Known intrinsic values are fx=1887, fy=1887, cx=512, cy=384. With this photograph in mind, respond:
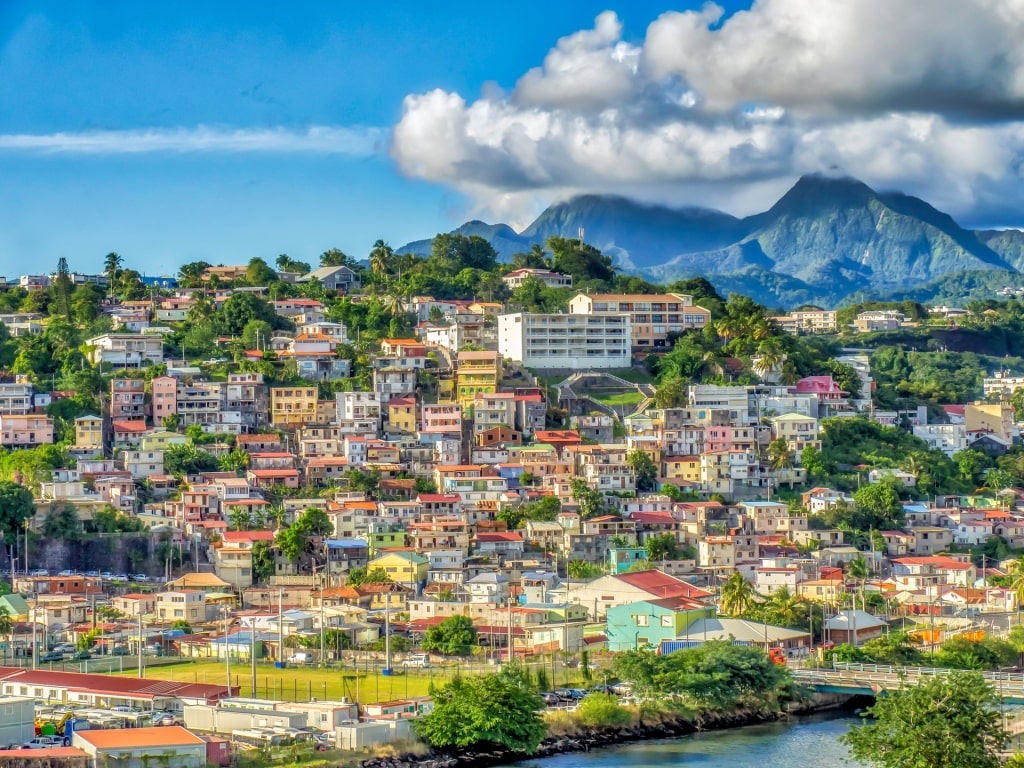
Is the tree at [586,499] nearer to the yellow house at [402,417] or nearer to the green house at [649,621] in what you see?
the yellow house at [402,417]

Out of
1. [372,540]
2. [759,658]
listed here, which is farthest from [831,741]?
[372,540]

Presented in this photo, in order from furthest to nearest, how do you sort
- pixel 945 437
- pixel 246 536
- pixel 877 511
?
pixel 945 437
pixel 877 511
pixel 246 536

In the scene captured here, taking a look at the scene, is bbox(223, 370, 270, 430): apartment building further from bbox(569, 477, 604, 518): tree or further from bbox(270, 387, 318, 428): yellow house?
bbox(569, 477, 604, 518): tree

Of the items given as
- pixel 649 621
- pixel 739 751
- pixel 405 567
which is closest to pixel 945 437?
pixel 405 567

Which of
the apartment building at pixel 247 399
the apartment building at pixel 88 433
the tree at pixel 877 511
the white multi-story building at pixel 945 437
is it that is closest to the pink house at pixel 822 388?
the white multi-story building at pixel 945 437

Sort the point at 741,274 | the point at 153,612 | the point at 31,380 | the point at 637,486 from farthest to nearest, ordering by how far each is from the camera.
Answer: the point at 741,274 < the point at 31,380 < the point at 637,486 < the point at 153,612

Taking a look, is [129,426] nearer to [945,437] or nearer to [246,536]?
[246,536]

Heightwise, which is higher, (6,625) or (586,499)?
(586,499)

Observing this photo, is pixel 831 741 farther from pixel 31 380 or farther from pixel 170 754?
pixel 31 380
